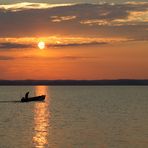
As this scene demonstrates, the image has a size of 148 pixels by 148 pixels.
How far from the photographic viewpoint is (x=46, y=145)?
154 ft

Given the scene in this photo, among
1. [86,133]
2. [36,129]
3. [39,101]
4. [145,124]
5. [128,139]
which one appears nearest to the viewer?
[128,139]

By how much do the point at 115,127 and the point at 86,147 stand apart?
16725 millimetres

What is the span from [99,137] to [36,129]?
11.5 m

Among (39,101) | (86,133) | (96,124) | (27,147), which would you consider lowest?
(39,101)

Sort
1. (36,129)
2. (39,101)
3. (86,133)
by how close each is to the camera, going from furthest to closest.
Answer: (39,101), (36,129), (86,133)

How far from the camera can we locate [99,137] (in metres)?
51.3

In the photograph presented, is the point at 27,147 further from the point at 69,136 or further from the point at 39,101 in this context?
the point at 39,101

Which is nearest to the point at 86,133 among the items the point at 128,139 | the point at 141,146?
the point at 128,139

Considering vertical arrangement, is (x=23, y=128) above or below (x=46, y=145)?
below

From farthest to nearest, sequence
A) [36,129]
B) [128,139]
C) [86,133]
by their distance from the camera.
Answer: [36,129]
[86,133]
[128,139]

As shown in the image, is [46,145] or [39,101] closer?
[46,145]

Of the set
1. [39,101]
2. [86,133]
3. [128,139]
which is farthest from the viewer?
[39,101]

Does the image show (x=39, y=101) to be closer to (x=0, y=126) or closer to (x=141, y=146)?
(x=0, y=126)

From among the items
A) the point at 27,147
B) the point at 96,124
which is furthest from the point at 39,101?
the point at 27,147
